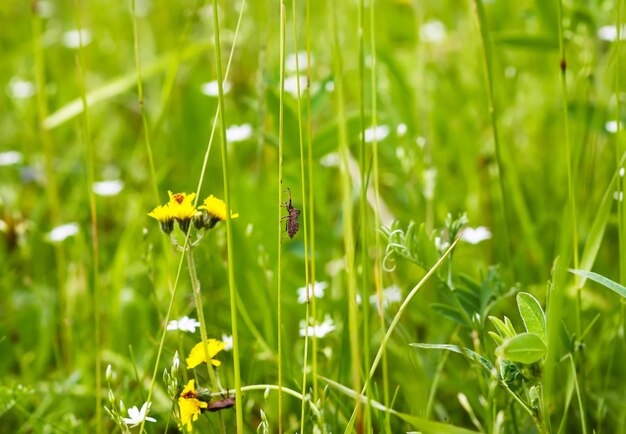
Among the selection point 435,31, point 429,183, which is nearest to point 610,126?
point 429,183

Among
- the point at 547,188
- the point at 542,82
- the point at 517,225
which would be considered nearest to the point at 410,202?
the point at 517,225

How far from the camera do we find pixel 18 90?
2.21m

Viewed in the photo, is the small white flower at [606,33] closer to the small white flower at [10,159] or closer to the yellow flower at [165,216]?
the yellow flower at [165,216]

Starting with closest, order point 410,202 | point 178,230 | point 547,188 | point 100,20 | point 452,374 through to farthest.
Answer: point 178,230 < point 452,374 < point 410,202 < point 547,188 < point 100,20

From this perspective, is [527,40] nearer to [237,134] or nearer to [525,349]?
[237,134]

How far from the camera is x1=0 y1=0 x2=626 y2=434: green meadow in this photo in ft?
2.82

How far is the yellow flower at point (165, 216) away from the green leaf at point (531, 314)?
0.39 m

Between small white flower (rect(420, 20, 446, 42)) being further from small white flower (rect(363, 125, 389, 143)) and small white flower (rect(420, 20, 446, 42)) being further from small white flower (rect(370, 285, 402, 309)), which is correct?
small white flower (rect(370, 285, 402, 309))

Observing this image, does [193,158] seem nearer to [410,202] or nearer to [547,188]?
[410,202]

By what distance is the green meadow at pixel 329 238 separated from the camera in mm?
859

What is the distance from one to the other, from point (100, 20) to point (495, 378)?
2.63 metres

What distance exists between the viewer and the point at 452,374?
1.21 m

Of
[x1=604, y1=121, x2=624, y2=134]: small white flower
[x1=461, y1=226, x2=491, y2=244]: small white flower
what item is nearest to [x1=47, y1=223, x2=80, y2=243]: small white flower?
[x1=461, y1=226, x2=491, y2=244]: small white flower

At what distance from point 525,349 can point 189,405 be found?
366mm
